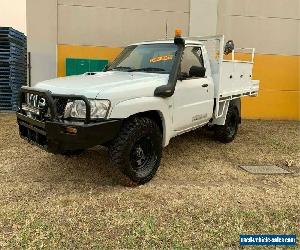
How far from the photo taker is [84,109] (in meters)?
3.90

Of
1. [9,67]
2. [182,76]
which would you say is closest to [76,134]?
[182,76]

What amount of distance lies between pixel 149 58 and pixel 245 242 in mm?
3210

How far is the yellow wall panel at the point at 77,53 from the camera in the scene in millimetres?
9664

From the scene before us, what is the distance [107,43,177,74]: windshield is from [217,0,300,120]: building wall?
5.41 meters

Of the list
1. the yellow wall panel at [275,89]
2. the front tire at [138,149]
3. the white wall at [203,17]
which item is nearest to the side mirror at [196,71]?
the front tire at [138,149]

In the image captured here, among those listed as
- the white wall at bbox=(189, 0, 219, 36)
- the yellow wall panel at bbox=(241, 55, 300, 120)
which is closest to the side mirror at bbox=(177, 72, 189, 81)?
the white wall at bbox=(189, 0, 219, 36)

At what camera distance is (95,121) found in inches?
154

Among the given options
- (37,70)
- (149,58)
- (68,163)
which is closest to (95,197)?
(68,163)

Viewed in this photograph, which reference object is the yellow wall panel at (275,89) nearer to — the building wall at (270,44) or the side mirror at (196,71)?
the building wall at (270,44)

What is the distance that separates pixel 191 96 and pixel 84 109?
1996mm

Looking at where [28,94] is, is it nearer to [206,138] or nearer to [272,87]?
[206,138]

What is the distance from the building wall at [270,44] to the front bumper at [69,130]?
24.6 feet

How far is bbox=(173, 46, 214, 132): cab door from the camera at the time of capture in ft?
16.5

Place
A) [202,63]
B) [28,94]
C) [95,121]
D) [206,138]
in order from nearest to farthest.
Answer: [95,121]
[28,94]
[202,63]
[206,138]
